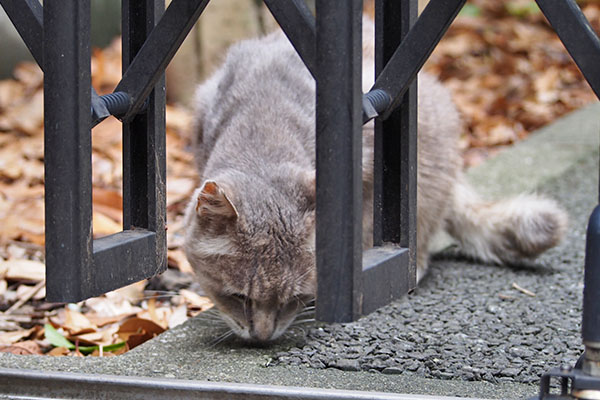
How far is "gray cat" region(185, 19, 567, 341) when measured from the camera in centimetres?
239

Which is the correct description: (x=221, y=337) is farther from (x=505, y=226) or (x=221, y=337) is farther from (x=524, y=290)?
(x=505, y=226)

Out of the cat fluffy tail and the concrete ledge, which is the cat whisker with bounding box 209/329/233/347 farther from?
the concrete ledge

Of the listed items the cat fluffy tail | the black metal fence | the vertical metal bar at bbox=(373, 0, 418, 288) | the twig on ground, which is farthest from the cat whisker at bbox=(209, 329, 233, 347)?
the cat fluffy tail

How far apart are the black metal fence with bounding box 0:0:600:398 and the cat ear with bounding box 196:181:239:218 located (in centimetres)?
52

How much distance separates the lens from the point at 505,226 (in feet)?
10.8

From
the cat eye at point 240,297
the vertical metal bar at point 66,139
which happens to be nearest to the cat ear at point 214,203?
the cat eye at point 240,297

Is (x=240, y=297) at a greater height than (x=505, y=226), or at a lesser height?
lesser

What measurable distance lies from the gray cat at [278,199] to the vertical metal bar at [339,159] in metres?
0.81

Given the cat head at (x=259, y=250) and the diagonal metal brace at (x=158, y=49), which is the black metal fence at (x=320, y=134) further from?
the cat head at (x=259, y=250)

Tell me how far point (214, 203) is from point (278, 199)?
0.64ft

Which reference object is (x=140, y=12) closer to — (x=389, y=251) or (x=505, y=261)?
(x=389, y=251)

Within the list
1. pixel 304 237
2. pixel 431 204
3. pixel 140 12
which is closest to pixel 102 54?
pixel 431 204

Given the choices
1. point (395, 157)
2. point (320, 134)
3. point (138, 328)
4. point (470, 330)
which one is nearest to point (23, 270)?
point (138, 328)

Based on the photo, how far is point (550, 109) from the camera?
6270 mm
